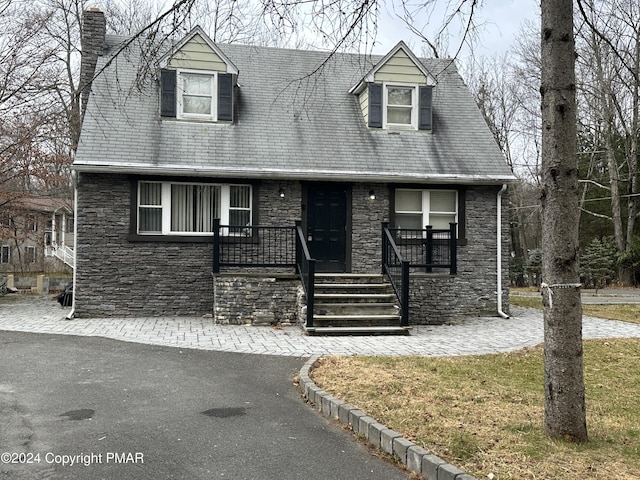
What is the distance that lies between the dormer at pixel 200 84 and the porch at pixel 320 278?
3.17 metres

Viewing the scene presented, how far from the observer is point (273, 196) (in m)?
13.6

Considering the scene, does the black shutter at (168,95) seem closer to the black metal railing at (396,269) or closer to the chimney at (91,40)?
the chimney at (91,40)

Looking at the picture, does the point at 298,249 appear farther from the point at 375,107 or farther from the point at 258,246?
the point at 375,107

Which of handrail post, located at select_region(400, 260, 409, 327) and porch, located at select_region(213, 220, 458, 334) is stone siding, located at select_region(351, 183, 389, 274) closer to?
porch, located at select_region(213, 220, 458, 334)

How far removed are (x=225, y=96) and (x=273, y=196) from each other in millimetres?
2889

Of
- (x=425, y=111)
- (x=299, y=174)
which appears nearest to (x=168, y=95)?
(x=299, y=174)

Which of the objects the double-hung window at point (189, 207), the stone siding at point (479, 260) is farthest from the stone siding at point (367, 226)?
the double-hung window at point (189, 207)

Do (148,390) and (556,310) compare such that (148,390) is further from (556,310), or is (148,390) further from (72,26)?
(72,26)

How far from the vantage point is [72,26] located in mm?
24500

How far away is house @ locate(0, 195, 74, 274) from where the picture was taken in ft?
57.7

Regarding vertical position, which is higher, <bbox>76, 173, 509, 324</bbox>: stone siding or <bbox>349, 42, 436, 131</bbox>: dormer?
<bbox>349, 42, 436, 131</bbox>: dormer

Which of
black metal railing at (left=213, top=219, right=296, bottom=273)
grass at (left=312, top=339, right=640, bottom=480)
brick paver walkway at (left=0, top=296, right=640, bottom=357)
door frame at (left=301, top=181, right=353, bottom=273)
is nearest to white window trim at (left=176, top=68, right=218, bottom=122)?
black metal railing at (left=213, top=219, right=296, bottom=273)

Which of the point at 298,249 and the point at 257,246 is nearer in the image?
the point at 298,249

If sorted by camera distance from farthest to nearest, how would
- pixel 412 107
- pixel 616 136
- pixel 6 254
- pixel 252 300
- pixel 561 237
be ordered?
pixel 6 254 → pixel 616 136 → pixel 412 107 → pixel 252 300 → pixel 561 237
